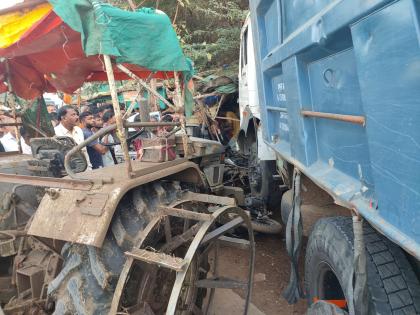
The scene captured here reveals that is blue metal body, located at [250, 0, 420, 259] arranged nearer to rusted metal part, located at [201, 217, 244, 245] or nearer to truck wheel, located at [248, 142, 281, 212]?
rusted metal part, located at [201, 217, 244, 245]

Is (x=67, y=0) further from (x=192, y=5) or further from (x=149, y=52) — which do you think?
(x=192, y=5)

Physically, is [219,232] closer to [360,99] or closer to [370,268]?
[370,268]

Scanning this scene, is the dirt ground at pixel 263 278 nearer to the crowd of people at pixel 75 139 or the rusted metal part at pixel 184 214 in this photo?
the rusted metal part at pixel 184 214

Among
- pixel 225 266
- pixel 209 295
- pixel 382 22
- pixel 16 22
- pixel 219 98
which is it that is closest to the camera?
pixel 382 22

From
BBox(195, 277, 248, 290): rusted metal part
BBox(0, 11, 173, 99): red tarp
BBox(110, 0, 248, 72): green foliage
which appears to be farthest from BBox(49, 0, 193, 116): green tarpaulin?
BBox(110, 0, 248, 72): green foliage

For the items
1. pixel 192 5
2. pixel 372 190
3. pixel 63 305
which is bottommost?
pixel 63 305

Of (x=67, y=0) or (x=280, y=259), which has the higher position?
(x=67, y=0)

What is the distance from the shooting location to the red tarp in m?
2.69

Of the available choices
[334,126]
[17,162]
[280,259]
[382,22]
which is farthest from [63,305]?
[280,259]

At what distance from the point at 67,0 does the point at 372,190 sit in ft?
6.30

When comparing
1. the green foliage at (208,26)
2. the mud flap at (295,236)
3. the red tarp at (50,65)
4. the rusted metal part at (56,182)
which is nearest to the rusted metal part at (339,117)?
the mud flap at (295,236)

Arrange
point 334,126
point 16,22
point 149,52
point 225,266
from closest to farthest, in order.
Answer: point 334,126
point 16,22
point 149,52
point 225,266

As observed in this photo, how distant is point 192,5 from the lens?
9984 mm

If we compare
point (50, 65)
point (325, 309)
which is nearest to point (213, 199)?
point (325, 309)
